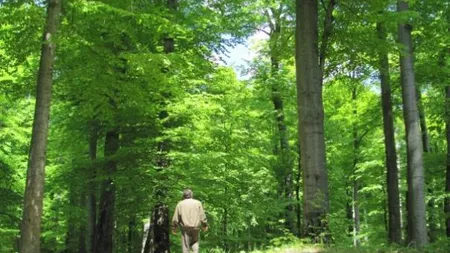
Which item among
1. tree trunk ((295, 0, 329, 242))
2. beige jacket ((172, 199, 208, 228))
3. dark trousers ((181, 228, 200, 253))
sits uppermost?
tree trunk ((295, 0, 329, 242))

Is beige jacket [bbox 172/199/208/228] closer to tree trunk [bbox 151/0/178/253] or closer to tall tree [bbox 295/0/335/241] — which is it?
tall tree [bbox 295/0/335/241]

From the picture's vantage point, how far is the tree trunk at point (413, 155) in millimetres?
11406

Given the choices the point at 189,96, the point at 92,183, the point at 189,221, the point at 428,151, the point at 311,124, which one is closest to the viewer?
the point at 189,221

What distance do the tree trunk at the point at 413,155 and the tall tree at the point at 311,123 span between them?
7.86 ft

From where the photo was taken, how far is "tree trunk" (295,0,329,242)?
9.37 meters

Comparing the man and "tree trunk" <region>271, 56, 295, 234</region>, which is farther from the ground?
"tree trunk" <region>271, 56, 295, 234</region>

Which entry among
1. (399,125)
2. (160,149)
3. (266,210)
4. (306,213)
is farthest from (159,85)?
(399,125)

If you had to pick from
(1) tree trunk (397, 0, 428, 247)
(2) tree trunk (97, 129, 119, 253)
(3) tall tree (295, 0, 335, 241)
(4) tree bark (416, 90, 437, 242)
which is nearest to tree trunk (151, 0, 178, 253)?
(2) tree trunk (97, 129, 119, 253)

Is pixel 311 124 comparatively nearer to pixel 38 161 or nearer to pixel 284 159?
pixel 38 161

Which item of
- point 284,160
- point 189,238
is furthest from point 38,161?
point 284,160

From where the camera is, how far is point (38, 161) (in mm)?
8688

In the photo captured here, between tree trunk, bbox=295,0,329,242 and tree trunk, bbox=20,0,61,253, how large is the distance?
4778 millimetres

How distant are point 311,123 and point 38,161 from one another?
512 centimetres

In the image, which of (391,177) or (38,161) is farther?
(391,177)
